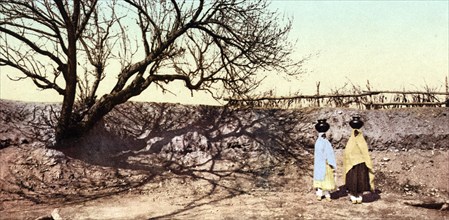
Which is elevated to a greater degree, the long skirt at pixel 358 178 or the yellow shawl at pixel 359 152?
the yellow shawl at pixel 359 152

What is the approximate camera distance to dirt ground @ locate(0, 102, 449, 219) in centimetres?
910

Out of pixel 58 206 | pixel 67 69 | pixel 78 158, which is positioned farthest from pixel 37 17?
pixel 58 206

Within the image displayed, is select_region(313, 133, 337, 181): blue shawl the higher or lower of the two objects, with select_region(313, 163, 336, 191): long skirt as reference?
higher

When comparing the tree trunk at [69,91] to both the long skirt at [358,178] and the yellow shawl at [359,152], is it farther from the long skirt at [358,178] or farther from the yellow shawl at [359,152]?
the long skirt at [358,178]

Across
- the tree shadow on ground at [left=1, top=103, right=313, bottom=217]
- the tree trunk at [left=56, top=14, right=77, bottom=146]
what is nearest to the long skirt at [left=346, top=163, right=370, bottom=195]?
the tree shadow on ground at [left=1, top=103, right=313, bottom=217]

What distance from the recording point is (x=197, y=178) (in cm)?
1160

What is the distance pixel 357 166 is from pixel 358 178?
10.7 inches

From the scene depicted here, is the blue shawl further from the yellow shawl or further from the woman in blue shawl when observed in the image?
the yellow shawl

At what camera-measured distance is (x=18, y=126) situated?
12.2 m

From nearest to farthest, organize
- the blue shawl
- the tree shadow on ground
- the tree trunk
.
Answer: the blue shawl → the tree trunk → the tree shadow on ground

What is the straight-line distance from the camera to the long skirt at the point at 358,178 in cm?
938

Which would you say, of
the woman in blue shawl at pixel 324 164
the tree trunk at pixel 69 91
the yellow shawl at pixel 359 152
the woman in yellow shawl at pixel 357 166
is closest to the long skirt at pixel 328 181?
the woman in blue shawl at pixel 324 164

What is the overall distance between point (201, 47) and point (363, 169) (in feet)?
20.0

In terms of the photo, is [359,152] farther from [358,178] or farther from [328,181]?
[328,181]
